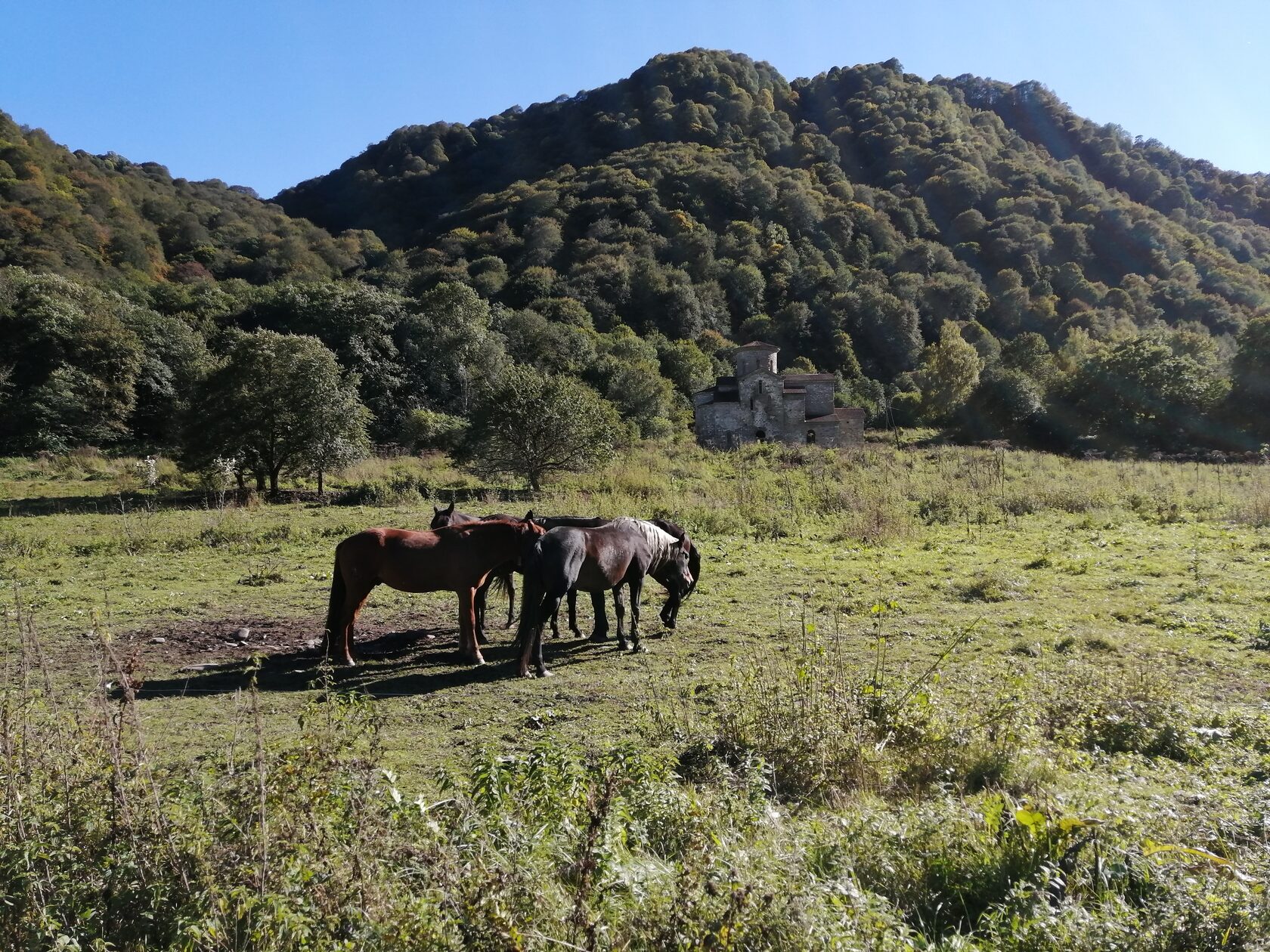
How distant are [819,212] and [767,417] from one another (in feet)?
213

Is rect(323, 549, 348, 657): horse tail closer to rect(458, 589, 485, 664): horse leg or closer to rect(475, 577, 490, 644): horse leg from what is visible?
rect(458, 589, 485, 664): horse leg

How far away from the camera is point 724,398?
51156 millimetres

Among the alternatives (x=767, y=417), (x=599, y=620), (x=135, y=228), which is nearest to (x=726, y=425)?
(x=767, y=417)

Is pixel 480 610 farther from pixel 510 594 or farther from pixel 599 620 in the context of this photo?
pixel 599 620

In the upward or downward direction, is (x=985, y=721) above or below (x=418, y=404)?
Answer: below

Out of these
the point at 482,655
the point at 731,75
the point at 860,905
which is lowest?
the point at 482,655

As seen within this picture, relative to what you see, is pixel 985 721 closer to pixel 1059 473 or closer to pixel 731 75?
pixel 1059 473

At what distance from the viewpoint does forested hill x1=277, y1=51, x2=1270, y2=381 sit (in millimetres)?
84625

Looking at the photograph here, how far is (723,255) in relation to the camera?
94.8 meters

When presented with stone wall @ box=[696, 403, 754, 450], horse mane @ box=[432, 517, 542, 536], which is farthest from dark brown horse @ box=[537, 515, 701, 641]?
stone wall @ box=[696, 403, 754, 450]

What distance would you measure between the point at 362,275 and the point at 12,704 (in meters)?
80.0

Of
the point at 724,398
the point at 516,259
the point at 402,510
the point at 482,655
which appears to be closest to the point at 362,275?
the point at 516,259

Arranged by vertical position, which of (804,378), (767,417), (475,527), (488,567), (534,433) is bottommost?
(488,567)

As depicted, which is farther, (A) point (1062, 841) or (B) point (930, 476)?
(B) point (930, 476)
